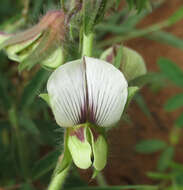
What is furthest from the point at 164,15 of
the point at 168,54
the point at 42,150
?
the point at 42,150

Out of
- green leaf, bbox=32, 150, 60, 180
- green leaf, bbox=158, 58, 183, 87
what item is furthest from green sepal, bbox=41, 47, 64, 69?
green leaf, bbox=158, 58, 183, 87

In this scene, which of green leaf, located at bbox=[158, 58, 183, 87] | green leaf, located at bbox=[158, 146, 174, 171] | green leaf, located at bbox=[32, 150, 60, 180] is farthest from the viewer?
green leaf, located at bbox=[158, 146, 174, 171]

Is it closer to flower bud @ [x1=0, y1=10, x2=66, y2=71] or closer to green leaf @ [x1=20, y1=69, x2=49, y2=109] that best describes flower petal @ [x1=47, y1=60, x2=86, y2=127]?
flower bud @ [x1=0, y1=10, x2=66, y2=71]

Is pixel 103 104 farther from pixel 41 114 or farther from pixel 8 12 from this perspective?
pixel 8 12

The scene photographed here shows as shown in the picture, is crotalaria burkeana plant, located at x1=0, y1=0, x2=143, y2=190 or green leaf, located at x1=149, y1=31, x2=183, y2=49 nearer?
crotalaria burkeana plant, located at x1=0, y1=0, x2=143, y2=190

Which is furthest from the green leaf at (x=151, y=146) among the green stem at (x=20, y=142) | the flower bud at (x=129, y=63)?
the flower bud at (x=129, y=63)

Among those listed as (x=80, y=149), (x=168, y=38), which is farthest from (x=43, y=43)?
Result: (x=168, y=38)
